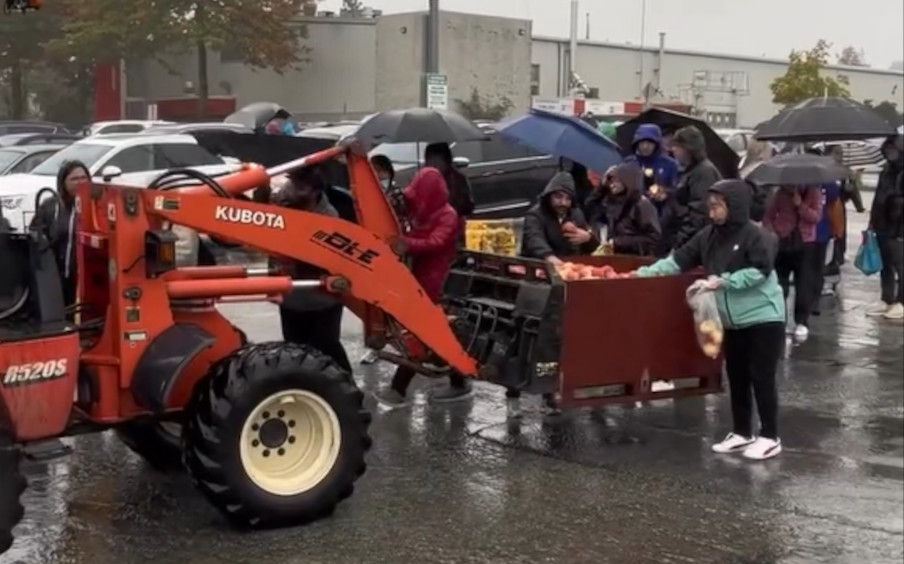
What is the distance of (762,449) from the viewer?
24.5 ft

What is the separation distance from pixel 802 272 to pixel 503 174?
8836 mm

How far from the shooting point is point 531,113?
440 inches

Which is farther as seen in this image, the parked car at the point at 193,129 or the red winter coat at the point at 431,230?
the parked car at the point at 193,129

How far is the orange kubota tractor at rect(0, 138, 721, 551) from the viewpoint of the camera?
574cm

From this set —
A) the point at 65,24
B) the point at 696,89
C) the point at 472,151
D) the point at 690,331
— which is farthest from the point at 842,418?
the point at 696,89

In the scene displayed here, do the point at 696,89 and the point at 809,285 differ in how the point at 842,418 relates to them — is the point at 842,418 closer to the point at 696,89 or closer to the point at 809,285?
the point at 809,285

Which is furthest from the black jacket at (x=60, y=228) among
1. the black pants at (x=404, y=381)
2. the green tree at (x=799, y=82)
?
the green tree at (x=799, y=82)

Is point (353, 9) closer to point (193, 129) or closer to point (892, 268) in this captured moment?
point (193, 129)

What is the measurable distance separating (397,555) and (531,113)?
19.7 feet

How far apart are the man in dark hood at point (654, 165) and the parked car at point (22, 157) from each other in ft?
36.5

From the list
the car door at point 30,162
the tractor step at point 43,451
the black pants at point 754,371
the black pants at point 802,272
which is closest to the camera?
the tractor step at point 43,451

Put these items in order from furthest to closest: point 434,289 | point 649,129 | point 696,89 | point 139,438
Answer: point 696,89
point 649,129
point 434,289
point 139,438

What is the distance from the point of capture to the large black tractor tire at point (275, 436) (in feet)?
19.5

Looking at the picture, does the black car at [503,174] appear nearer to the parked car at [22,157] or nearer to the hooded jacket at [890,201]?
the parked car at [22,157]
